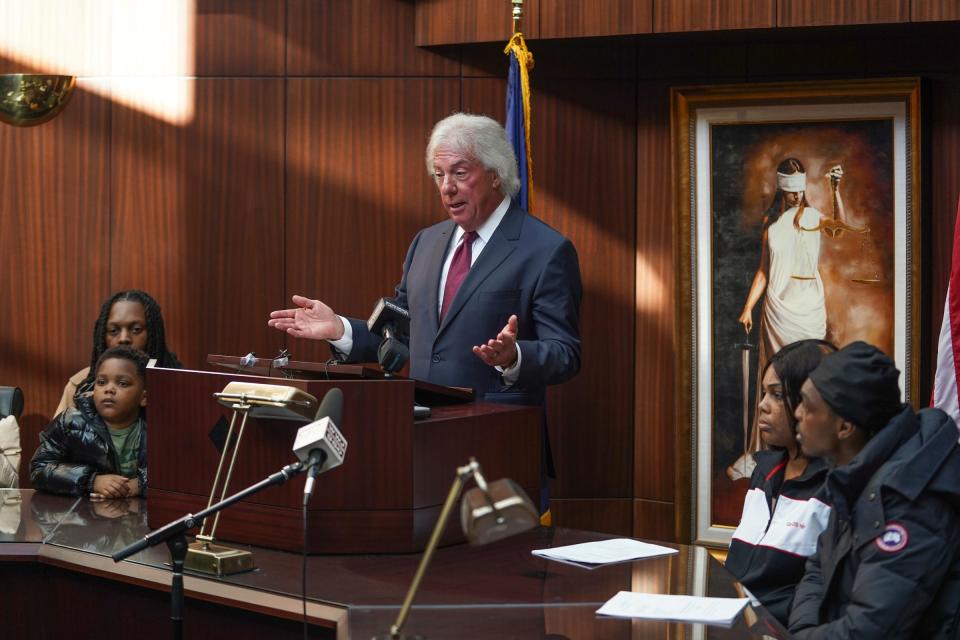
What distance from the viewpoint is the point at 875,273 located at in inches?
191

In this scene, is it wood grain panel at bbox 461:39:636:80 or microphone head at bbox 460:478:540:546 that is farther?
wood grain panel at bbox 461:39:636:80

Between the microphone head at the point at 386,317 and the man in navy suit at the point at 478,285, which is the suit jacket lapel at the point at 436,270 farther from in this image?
A: the microphone head at the point at 386,317

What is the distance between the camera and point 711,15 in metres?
4.59

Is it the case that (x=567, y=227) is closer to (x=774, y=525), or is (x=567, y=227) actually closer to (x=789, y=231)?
(x=789, y=231)

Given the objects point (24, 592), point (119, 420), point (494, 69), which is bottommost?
point (24, 592)

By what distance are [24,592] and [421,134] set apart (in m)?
3.20

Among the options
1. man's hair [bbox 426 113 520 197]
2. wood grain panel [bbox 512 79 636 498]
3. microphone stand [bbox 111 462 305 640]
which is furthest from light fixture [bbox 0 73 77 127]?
microphone stand [bbox 111 462 305 640]

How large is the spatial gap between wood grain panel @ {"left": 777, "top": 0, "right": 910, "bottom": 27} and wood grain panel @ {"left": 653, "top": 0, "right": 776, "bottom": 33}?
61mm

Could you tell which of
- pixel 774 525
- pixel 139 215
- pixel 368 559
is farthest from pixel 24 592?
pixel 139 215

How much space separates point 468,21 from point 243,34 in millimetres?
1052

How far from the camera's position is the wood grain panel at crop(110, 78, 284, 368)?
5.28 meters

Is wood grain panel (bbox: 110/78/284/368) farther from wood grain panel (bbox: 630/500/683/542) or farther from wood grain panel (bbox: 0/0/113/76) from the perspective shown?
wood grain panel (bbox: 630/500/683/542)

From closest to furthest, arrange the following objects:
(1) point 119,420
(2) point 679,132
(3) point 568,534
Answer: (3) point 568,534 → (1) point 119,420 → (2) point 679,132

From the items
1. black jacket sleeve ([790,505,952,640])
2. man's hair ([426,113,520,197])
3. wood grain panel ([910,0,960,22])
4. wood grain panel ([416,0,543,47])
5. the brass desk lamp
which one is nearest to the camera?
black jacket sleeve ([790,505,952,640])
